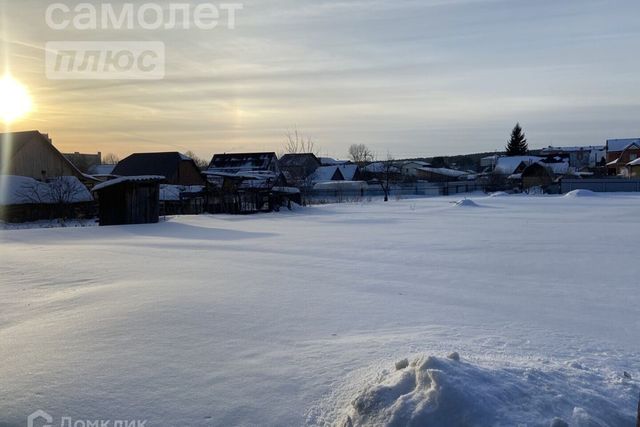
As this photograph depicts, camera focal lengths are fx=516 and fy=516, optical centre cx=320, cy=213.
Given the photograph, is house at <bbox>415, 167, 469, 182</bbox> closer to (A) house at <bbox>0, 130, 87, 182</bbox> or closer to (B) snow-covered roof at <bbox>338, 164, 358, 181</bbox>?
(B) snow-covered roof at <bbox>338, 164, 358, 181</bbox>

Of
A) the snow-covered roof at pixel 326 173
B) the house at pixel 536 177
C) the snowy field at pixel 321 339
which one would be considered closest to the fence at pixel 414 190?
the house at pixel 536 177

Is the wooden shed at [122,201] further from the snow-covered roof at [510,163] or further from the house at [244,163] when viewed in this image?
the snow-covered roof at [510,163]

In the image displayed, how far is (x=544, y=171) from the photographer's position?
63.4m

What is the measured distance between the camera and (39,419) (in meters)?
3.44

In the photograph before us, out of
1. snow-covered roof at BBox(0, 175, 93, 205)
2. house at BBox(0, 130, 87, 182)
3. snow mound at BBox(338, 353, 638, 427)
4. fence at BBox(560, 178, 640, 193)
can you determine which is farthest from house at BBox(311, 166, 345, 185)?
snow mound at BBox(338, 353, 638, 427)

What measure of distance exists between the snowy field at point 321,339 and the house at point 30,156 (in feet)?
81.7

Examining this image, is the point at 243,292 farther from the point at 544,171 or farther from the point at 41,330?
the point at 544,171

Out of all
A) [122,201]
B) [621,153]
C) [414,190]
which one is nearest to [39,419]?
[122,201]

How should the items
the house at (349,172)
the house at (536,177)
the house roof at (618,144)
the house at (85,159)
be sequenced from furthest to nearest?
the house at (85,159) < the house roof at (618,144) < the house at (349,172) < the house at (536,177)

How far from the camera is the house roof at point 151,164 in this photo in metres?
47.0

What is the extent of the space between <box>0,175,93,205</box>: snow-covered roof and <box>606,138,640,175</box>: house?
7167cm

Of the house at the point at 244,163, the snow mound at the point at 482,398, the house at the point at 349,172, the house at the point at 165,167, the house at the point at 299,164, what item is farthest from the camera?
the house at the point at 349,172

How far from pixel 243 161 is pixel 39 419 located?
177 ft

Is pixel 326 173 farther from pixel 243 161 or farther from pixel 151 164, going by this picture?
pixel 151 164
